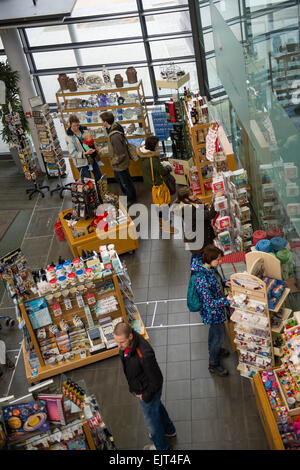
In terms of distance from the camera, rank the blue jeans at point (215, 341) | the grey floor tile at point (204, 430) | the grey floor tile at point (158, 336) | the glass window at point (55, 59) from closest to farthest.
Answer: the grey floor tile at point (204, 430) → the blue jeans at point (215, 341) → the grey floor tile at point (158, 336) → the glass window at point (55, 59)

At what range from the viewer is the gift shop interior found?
6082 millimetres

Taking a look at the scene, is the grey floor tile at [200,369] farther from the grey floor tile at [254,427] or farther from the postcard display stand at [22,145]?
the postcard display stand at [22,145]

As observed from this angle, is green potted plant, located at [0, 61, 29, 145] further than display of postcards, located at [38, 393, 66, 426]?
Yes

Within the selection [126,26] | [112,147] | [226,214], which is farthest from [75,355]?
[126,26]

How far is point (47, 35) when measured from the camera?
13195 mm

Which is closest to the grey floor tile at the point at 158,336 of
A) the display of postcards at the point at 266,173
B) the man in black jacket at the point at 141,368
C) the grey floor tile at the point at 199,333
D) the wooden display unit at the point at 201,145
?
the grey floor tile at the point at 199,333

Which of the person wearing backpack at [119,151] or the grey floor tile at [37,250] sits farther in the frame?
the person wearing backpack at [119,151]

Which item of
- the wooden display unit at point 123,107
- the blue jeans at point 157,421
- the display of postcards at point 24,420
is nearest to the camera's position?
the display of postcards at point 24,420

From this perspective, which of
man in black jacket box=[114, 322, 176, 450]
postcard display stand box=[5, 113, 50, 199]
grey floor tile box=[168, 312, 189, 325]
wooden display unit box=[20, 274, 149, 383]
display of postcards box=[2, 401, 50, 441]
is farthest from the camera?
postcard display stand box=[5, 113, 50, 199]

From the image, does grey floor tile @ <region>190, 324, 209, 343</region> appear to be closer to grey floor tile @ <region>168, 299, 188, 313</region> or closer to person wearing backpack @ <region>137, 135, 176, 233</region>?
grey floor tile @ <region>168, 299, 188, 313</region>

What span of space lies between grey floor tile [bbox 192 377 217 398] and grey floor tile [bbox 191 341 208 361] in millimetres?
408

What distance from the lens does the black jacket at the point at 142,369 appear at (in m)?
5.68

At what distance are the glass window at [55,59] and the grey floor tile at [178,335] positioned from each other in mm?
7869

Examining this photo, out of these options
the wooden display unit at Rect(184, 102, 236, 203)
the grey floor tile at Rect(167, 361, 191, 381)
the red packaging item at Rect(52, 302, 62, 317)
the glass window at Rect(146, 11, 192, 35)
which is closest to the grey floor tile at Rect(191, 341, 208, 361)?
the grey floor tile at Rect(167, 361, 191, 381)
